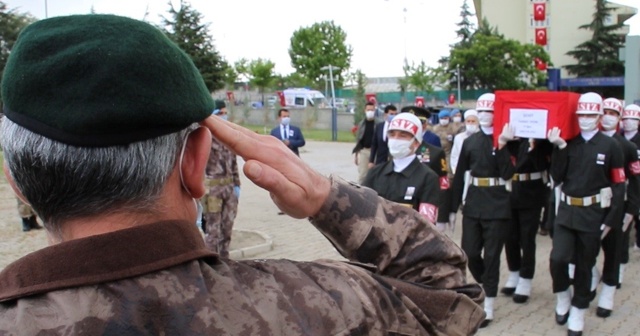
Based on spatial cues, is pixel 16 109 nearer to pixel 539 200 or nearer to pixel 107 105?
pixel 107 105

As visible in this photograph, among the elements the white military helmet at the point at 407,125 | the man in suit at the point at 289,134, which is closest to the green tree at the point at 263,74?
the man in suit at the point at 289,134

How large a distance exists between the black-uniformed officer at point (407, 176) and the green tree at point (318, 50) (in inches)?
2611

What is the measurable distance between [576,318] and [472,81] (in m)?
Answer: 56.8

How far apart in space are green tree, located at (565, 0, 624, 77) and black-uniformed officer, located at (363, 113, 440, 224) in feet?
196

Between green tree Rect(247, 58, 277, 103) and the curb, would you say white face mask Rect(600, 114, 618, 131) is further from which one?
green tree Rect(247, 58, 277, 103)

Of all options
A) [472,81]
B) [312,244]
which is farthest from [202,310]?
[472,81]

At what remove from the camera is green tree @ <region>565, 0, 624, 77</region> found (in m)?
60.4

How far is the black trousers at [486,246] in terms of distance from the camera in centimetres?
694

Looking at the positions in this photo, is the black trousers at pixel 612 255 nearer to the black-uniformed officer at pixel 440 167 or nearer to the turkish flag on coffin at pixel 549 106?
the turkish flag on coffin at pixel 549 106

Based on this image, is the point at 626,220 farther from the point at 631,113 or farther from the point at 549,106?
the point at 631,113

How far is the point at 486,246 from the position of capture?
6996mm

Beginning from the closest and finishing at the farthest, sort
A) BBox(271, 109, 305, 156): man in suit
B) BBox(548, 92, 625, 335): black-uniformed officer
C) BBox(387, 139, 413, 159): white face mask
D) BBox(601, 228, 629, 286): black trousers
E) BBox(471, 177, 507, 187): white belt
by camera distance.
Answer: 1. BBox(387, 139, 413, 159): white face mask
2. BBox(548, 92, 625, 335): black-uniformed officer
3. BBox(601, 228, 629, 286): black trousers
4. BBox(471, 177, 507, 187): white belt
5. BBox(271, 109, 305, 156): man in suit

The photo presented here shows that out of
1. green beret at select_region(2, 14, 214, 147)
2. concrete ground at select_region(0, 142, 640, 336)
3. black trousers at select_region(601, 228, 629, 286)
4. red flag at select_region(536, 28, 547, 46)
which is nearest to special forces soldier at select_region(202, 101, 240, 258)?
concrete ground at select_region(0, 142, 640, 336)

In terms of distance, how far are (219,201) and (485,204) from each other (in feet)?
9.81
